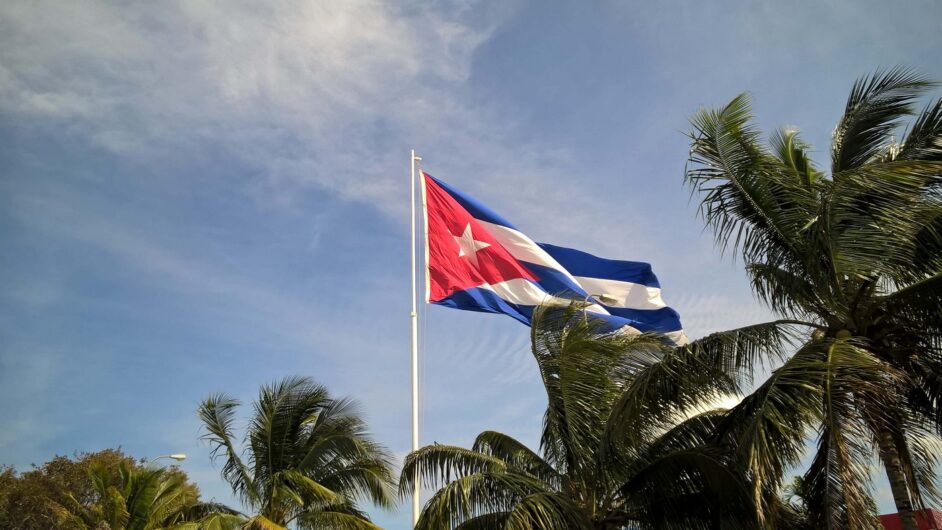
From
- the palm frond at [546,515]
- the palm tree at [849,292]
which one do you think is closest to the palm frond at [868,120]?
the palm tree at [849,292]

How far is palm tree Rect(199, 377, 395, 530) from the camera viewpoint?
18359mm

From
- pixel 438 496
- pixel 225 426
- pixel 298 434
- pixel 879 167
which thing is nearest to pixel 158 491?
pixel 225 426

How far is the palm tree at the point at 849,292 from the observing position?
9.23 metres

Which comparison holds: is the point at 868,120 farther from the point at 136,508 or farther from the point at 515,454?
the point at 136,508

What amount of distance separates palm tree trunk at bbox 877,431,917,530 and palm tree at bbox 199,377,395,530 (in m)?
11.5

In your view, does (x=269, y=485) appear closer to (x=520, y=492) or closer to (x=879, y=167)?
(x=520, y=492)

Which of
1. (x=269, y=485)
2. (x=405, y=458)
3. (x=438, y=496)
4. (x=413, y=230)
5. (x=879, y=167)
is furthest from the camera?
(x=413, y=230)

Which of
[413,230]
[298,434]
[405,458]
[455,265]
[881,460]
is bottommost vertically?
[881,460]

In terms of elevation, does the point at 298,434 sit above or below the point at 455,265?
below

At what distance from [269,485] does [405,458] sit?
16.9 ft

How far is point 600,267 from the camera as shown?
20.2 m

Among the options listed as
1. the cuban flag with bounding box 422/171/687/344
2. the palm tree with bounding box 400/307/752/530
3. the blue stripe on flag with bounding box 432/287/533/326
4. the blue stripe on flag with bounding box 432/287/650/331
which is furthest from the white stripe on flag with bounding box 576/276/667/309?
the palm tree with bounding box 400/307/752/530

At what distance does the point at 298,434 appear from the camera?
64.0ft

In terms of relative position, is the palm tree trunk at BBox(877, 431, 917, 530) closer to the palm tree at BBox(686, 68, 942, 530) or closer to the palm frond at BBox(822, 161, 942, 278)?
the palm tree at BBox(686, 68, 942, 530)
